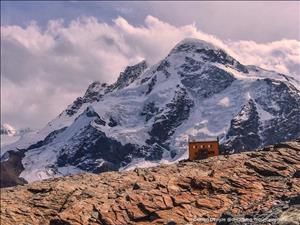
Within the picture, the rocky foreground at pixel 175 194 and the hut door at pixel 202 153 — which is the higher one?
the hut door at pixel 202 153

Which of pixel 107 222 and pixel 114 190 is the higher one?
pixel 114 190

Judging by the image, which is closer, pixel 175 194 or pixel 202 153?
pixel 175 194

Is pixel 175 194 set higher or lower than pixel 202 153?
lower

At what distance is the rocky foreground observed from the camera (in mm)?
82312

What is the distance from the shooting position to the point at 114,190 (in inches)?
4102

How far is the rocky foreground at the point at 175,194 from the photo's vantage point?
3241 inches

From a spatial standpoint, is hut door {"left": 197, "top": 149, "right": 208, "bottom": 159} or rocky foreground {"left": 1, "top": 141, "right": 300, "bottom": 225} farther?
hut door {"left": 197, "top": 149, "right": 208, "bottom": 159}

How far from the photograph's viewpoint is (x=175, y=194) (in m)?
89.7

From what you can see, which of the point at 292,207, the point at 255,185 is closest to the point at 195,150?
the point at 255,185

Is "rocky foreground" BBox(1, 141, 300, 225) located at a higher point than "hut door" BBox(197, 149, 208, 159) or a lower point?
lower

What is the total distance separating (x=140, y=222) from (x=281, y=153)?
2753cm

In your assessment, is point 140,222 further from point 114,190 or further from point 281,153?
point 281,153

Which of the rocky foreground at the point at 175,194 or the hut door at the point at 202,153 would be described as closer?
the rocky foreground at the point at 175,194

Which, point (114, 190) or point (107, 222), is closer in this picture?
point (107, 222)
